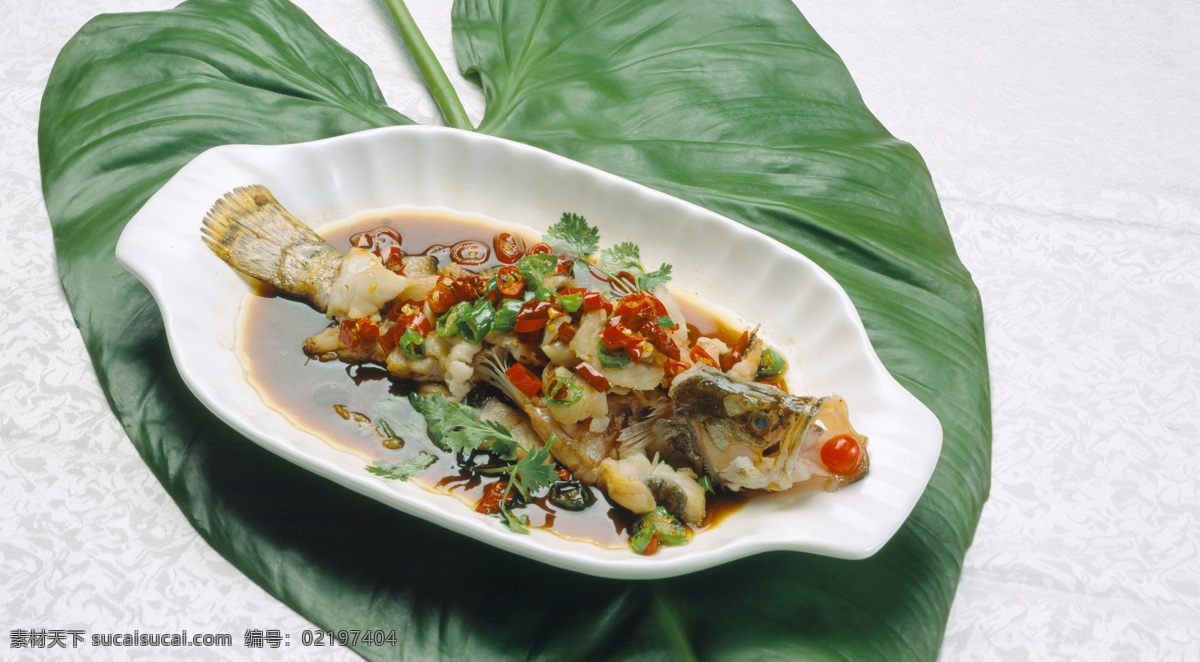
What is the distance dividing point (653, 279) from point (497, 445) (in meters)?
0.87

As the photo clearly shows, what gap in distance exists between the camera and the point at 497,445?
9.66 ft

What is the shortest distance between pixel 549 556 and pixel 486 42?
2.99m

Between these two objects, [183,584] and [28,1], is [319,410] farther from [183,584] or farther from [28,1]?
[28,1]

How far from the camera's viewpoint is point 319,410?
10.2 ft

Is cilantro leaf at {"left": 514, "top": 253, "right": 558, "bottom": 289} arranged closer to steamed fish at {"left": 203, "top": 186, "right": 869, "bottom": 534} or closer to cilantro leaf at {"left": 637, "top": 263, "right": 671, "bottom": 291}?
steamed fish at {"left": 203, "top": 186, "right": 869, "bottom": 534}

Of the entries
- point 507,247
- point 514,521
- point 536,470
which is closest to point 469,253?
point 507,247

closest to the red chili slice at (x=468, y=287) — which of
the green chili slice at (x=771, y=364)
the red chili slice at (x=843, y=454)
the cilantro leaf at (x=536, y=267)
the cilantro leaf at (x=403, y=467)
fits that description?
the cilantro leaf at (x=536, y=267)

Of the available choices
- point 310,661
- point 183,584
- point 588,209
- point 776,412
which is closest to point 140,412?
point 183,584

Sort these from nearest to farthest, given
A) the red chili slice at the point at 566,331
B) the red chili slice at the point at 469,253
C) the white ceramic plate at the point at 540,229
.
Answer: the white ceramic plate at the point at 540,229 → the red chili slice at the point at 566,331 → the red chili slice at the point at 469,253

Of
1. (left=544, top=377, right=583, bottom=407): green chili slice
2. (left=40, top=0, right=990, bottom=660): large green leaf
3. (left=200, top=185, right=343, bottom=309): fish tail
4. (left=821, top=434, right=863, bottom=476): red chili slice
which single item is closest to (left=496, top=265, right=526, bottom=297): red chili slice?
(left=544, top=377, right=583, bottom=407): green chili slice

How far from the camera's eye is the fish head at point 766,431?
8.66ft

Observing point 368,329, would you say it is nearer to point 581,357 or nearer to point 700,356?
point 581,357

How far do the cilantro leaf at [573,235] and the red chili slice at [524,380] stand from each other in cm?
69

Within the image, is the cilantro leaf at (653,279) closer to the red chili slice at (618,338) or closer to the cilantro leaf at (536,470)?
the red chili slice at (618,338)
